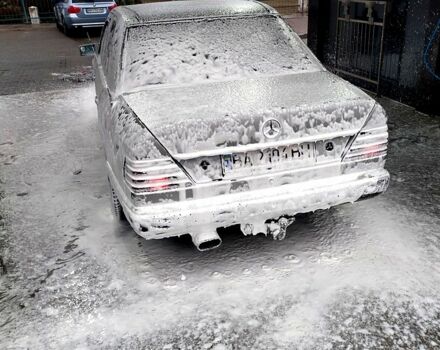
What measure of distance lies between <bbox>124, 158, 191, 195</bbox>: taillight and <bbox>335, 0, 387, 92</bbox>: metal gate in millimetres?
5874

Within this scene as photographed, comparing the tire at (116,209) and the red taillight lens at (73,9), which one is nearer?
the tire at (116,209)

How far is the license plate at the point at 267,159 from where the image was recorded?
3195 mm

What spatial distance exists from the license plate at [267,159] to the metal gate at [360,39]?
5268 millimetres

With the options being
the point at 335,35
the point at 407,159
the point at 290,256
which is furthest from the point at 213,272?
the point at 335,35

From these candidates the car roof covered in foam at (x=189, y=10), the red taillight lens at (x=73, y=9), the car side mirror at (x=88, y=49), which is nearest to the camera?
the car roof covered in foam at (x=189, y=10)

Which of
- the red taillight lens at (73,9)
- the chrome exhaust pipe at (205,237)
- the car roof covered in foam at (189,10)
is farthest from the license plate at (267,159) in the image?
the red taillight lens at (73,9)

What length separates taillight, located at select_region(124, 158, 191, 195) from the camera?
3049 mm

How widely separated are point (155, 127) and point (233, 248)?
1309mm

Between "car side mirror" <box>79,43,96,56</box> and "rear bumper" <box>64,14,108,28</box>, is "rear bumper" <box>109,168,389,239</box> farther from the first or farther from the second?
"rear bumper" <box>64,14,108,28</box>

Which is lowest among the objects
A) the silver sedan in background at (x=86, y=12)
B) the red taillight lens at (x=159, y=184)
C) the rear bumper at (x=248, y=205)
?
the silver sedan in background at (x=86, y=12)

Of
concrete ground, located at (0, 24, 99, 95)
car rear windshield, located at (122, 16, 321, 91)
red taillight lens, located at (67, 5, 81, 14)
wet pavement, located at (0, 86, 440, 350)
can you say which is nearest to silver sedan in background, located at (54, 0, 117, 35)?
red taillight lens, located at (67, 5, 81, 14)

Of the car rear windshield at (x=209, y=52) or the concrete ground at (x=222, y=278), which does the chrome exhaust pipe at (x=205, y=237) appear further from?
the car rear windshield at (x=209, y=52)

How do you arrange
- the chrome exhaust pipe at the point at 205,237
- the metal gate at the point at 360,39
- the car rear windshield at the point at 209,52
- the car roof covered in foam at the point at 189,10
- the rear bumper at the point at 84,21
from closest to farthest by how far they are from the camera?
the chrome exhaust pipe at the point at 205,237 < the car rear windshield at the point at 209,52 < the car roof covered in foam at the point at 189,10 < the metal gate at the point at 360,39 < the rear bumper at the point at 84,21

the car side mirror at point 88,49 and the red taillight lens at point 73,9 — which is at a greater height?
the car side mirror at point 88,49
